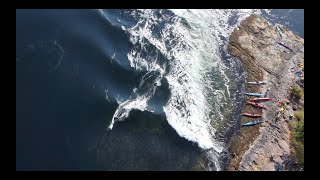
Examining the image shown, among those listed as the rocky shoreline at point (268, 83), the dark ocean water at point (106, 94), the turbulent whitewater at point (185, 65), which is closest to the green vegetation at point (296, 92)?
the rocky shoreline at point (268, 83)

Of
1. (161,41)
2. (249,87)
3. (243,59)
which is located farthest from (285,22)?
(161,41)

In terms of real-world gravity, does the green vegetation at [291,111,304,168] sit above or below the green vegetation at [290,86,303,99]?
below

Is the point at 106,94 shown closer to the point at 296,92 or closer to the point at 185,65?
the point at 185,65

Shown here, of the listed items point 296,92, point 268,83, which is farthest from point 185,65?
point 296,92

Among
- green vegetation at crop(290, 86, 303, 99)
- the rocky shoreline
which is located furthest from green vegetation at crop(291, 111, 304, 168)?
green vegetation at crop(290, 86, 303, 99)

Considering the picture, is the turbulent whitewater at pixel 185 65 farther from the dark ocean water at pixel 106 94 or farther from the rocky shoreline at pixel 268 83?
the rocky shoreline at pixel 268 83

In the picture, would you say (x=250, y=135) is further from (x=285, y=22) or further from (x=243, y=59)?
(x=285, y=22)

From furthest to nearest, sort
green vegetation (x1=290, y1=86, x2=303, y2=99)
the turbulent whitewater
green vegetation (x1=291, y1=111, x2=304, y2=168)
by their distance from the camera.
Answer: green vegetation (x1=290, y1=86, x2=303, y2=99) < the turbulent whitewater < green vegetation (x1=291, y1=111, x2=304, y2=168)

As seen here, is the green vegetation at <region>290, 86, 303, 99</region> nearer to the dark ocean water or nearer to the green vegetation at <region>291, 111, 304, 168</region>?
the green vegetation at <region>291, 111, 304, 168</region>
